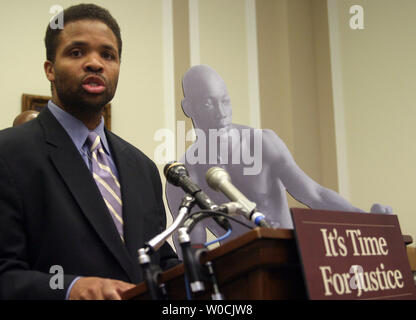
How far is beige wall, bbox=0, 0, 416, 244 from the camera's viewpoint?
3.40 meters

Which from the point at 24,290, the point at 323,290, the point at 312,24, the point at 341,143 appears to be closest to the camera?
the point at 323,290

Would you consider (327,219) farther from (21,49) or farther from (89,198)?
(21,49)

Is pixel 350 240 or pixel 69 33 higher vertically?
pixel 69 33

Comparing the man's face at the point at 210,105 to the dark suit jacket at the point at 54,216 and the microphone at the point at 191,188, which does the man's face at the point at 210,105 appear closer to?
the dark suit jacket at the point at 54,216

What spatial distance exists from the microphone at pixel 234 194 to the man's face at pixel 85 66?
44 centimetres

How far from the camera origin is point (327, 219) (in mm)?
881

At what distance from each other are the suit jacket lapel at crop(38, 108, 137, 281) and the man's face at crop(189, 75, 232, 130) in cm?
196

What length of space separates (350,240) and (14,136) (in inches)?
33.2

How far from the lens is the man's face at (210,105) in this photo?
10.6 feet

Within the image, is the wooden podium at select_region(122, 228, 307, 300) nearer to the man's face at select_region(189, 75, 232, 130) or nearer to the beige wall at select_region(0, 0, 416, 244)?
the man's face at select_region(189, 75, 232, 130)

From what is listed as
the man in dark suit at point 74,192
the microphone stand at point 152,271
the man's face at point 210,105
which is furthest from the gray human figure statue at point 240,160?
the microphone stand at point 152,271

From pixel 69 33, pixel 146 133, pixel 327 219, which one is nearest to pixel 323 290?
pixel 327 219

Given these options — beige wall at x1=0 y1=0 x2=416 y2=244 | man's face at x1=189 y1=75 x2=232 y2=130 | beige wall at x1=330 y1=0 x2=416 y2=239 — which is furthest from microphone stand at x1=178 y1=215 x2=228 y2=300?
beige wall at x1=330 y1=0 x2=416 y2=239

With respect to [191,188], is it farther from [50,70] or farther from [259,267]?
[50,70]
